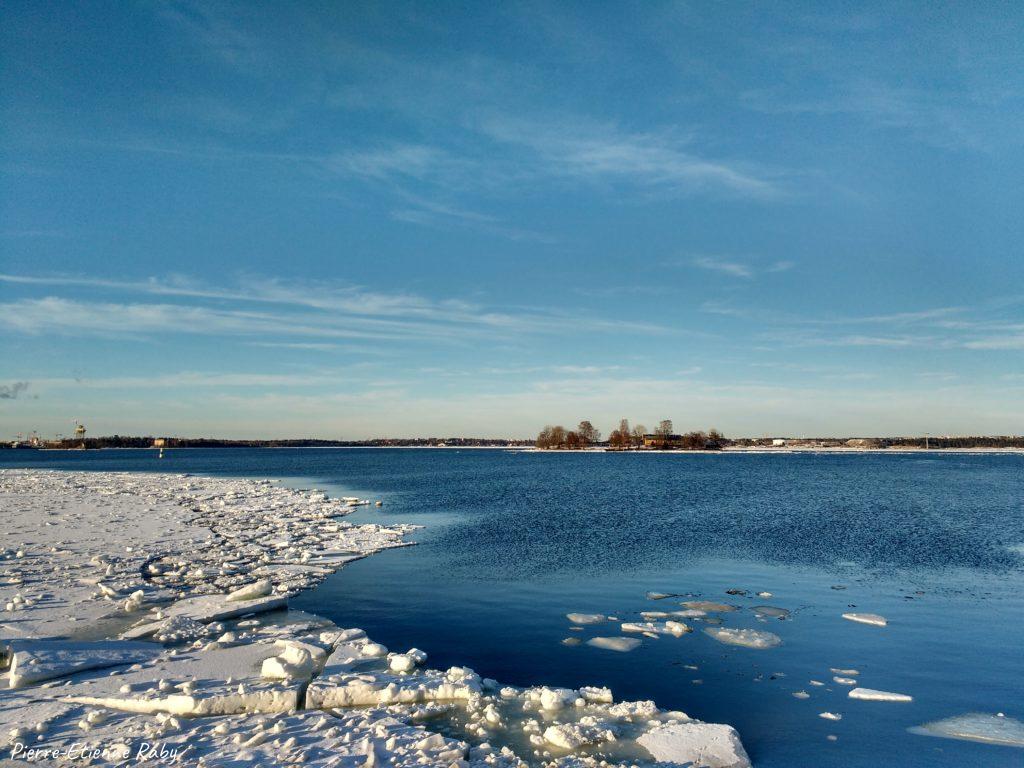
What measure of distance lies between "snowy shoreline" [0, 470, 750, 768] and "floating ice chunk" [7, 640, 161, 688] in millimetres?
24

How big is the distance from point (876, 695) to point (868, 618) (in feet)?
13.8

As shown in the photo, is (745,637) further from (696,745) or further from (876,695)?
(696,745)

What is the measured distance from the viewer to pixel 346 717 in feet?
23.8

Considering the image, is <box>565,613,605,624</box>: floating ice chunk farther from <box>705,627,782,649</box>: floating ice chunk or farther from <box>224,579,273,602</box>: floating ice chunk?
<box>224,579,273,602</box>: floating ice chunk

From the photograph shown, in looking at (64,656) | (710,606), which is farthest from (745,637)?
(64,656)

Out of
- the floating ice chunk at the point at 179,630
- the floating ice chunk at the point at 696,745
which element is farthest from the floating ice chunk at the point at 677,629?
the floating ice chunk at the point at 179,630

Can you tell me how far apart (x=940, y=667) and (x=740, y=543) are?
1173cm

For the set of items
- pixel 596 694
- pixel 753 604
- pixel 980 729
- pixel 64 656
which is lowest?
pixel 753 604

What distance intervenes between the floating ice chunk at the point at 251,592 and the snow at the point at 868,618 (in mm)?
11652

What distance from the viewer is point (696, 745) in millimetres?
6625

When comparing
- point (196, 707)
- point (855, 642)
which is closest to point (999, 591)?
point (855, 642)

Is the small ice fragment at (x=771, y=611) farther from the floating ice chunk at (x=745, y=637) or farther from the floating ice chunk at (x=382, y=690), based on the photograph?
the floating ice chunk at (x=382, y=690)

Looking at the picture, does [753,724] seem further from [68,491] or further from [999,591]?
[68,491]

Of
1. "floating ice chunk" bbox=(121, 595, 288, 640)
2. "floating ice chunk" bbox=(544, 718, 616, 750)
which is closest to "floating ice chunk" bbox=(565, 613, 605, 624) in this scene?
"floating ice chunk" bbox=(544, 718, 616, 750)
